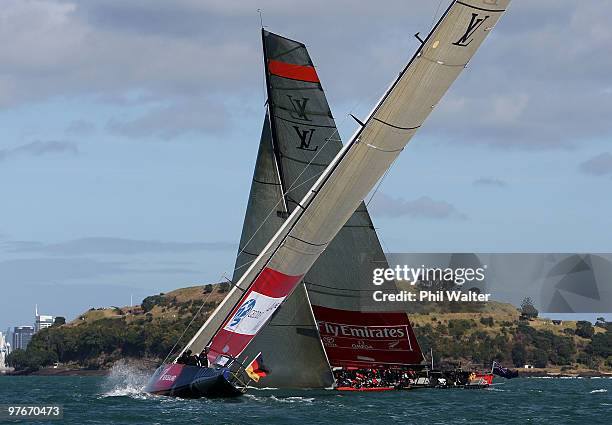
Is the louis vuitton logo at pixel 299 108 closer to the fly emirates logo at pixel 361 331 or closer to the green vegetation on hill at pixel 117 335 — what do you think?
the fly emirates logo at pixel 361 331

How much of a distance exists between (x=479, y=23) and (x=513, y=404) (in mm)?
21901

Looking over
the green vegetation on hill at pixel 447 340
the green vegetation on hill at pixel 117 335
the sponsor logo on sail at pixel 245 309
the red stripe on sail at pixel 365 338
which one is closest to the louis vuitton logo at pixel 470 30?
the sponsor logo on sail at pixel 245 309

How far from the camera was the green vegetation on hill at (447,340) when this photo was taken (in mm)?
150125

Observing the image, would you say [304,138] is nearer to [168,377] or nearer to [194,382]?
[168,377]

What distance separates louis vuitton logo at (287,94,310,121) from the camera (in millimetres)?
56875

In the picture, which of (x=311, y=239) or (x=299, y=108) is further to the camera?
(x=299, y=108)

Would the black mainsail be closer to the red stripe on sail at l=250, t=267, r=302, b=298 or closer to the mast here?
the mast

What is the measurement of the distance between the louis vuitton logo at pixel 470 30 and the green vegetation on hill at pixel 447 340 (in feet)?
341

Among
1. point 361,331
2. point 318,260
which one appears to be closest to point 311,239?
point 318,260

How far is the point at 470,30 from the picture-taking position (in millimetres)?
38562

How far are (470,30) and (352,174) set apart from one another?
6519 mm

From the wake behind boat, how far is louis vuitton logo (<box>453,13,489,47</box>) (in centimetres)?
4

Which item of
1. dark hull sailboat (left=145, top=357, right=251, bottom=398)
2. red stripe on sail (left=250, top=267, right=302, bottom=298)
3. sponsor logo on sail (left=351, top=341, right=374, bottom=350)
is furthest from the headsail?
red stripe on sail (left=250, top=267, right=302, bottom=298)

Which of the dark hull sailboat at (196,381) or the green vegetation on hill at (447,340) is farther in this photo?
the green vegetation on hill at (447,340)
